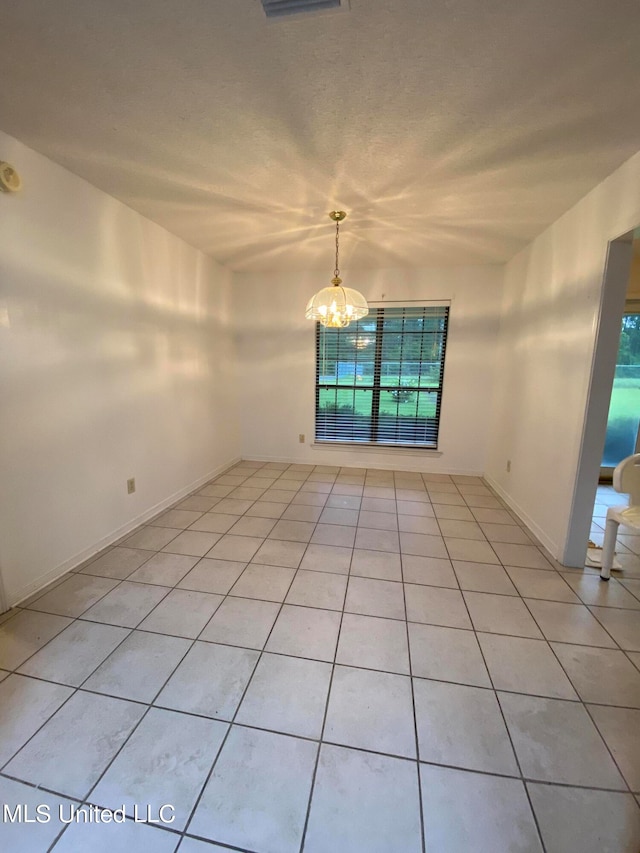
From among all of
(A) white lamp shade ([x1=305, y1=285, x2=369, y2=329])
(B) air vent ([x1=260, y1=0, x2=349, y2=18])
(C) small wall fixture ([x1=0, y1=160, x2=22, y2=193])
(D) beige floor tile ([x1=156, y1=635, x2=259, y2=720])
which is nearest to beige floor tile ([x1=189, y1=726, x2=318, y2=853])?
(D) beige floor tile ([x1=156, y1=635, x2=259, y2=720])

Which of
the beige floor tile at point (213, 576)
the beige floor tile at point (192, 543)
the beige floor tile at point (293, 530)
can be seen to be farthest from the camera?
the beige floor tile at point (293, 530)

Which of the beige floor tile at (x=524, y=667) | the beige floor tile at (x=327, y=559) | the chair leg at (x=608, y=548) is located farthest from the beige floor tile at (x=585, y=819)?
the chair leg at (x=608, y=548)

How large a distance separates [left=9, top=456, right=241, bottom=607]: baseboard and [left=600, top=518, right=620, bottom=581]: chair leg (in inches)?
126

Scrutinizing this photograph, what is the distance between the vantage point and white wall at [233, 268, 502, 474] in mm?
3627

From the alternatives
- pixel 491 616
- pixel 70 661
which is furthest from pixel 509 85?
pixel 70 661

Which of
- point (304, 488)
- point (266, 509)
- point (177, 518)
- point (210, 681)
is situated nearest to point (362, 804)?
point (210, 681)

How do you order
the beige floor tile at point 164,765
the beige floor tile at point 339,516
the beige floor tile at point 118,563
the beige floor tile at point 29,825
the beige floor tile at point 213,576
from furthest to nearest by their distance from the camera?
the beige floor tile at point 339,516 < the beige floor tile at point 118,563 < the beige floor tile at point 213,576 < the beige floor tile at point 164,765 < the beige floor tile at point 29,825

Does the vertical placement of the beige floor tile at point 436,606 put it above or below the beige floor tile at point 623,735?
above

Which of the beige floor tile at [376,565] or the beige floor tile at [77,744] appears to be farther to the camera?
the beige floor tile at [376,565]

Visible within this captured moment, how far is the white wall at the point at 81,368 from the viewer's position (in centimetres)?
173

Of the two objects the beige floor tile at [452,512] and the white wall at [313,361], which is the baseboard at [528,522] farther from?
the white wall at [313,361]

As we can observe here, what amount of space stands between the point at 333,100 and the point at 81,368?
1991 mm

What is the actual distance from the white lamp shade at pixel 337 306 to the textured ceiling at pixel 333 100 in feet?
1.90

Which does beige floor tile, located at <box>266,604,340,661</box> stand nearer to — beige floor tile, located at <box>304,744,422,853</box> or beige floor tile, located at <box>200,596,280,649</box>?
beige floor tile, located at <box>200,596,280,649</box>
